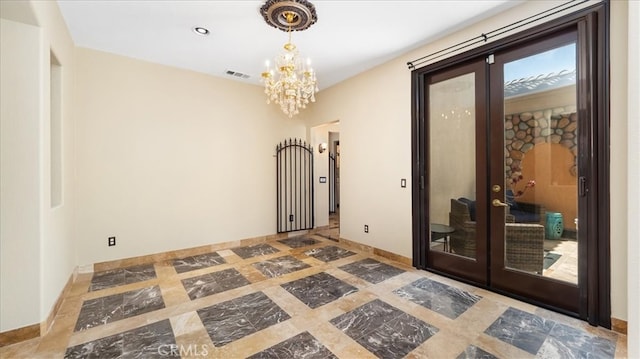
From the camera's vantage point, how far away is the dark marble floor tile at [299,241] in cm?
481

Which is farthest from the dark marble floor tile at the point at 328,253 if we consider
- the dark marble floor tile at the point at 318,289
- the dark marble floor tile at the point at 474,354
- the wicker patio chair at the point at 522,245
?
the dark marble floor tile at the point at 474,354

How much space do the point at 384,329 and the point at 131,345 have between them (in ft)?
6.45

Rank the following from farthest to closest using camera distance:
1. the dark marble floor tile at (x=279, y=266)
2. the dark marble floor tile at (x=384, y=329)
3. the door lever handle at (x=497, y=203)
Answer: the dark marble floor tile at (x=279, y=266) → the door lever handle at (x=497, y=203) → the dark marble floor tile at (x=384, y=329)

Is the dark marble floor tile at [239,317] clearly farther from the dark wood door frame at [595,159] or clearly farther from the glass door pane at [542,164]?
the dark wood door frame at [595,159]

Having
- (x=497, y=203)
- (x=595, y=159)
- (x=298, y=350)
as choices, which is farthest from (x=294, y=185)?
(x=595, y=159)

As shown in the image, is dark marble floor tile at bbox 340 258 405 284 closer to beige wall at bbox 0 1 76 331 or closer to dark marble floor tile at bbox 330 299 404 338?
dark marble floor tile at bbox 330 299 404 338

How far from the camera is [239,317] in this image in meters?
2.42

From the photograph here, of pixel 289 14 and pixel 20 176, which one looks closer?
pixel 20 176

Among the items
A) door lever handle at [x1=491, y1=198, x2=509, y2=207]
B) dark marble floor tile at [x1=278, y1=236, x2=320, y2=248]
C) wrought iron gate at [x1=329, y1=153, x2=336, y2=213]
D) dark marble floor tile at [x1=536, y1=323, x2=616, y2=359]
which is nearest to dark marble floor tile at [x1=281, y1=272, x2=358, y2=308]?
dark marble floor tile at [x1=278, y1=236, x2=320, y2=248]

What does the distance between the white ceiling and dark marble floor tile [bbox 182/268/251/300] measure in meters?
2.94

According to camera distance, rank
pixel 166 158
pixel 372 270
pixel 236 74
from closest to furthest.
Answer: pixel 372 270, pixel 166 158, pixel 236 74

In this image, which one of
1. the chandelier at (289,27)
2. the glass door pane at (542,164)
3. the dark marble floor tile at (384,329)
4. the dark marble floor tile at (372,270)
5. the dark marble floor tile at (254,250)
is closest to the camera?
the dark marble floor tile at (384,329)

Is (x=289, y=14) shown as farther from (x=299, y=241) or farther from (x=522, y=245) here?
(x=299, y=241)

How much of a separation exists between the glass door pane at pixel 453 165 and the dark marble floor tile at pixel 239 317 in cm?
223
